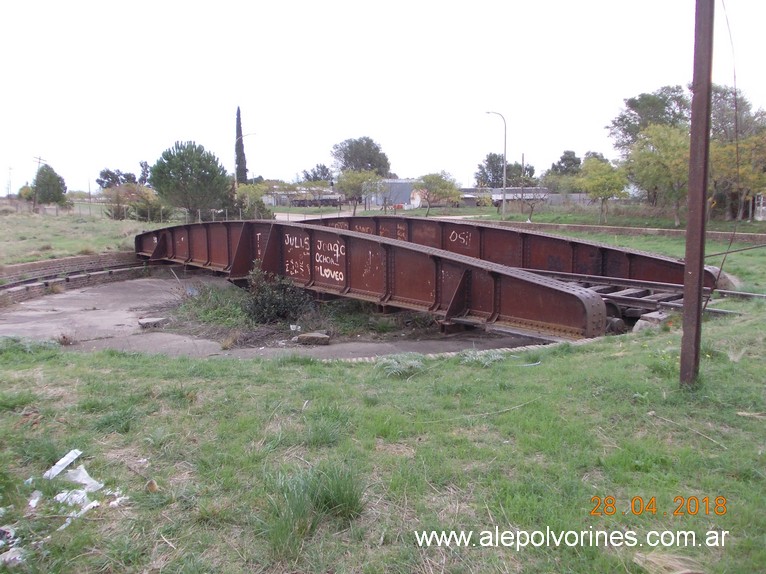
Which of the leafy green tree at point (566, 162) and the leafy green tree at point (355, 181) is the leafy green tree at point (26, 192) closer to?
the leafy green tree at point (355, 181)

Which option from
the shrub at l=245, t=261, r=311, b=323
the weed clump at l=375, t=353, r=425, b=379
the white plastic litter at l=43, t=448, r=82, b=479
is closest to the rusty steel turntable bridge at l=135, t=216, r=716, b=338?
the shrub at l=245, t=261, r=311, b=323

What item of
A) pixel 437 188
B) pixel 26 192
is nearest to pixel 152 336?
pixel 437 188

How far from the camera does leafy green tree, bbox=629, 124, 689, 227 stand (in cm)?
3005

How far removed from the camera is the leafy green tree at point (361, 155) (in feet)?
329

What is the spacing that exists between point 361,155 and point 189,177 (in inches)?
2699

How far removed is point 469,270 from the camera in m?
10.5

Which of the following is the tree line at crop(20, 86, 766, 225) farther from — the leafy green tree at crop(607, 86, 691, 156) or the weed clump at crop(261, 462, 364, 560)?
the weed clump at crop(261, 462, 364, 560)

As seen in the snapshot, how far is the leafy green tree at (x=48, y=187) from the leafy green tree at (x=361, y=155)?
171 ft

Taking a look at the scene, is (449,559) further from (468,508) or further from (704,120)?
(704,120)

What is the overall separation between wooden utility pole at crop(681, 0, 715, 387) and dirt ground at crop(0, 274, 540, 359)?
5023 mm

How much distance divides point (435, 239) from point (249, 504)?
1297cm

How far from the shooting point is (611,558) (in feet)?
9.39

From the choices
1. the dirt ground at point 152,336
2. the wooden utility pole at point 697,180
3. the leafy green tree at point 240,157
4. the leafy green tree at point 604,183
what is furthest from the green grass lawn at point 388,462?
the leafy green tree at point 240,157

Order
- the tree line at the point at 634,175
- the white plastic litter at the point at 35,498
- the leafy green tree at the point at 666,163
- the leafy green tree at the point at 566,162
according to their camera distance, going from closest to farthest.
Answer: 1. the white plastic litter at the point at 35,498
2. the tree line at the point at 634,175
3. the leafy green tree at the point at 666,163
4. the leafy green tree at the point at 566,162
